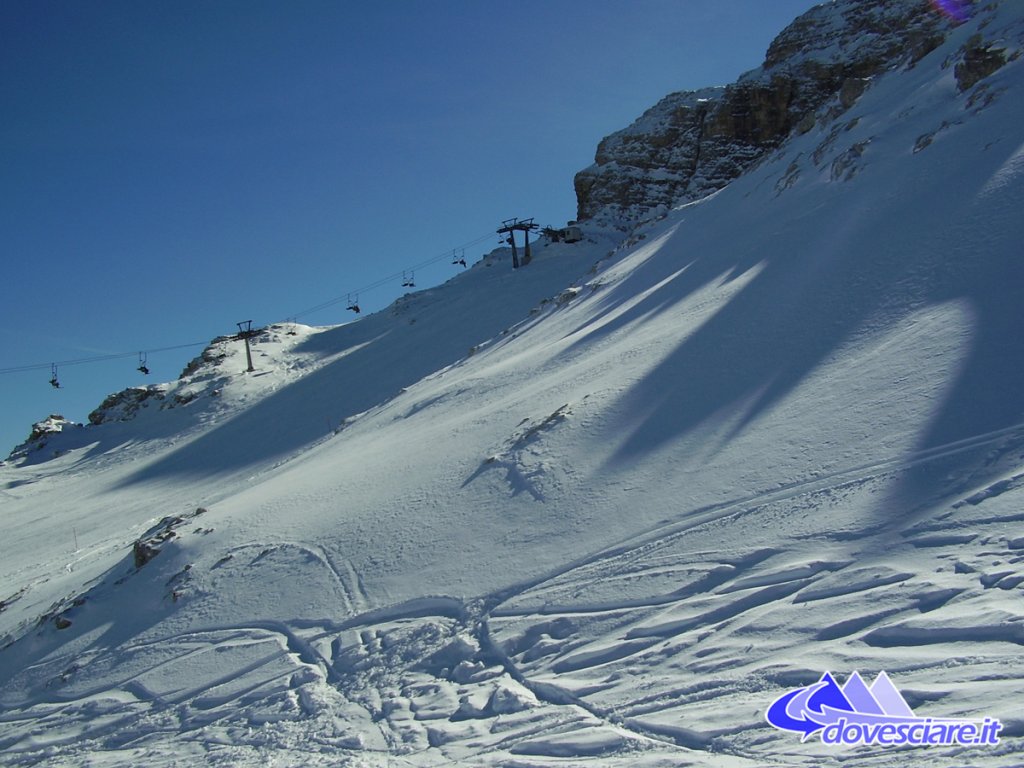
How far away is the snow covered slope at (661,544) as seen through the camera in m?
4.72

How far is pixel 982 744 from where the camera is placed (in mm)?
3426

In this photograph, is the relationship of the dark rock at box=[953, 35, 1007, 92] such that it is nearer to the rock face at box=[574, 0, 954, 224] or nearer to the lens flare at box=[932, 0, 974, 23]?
the lens flare at box=[932, 0, 974, 23]

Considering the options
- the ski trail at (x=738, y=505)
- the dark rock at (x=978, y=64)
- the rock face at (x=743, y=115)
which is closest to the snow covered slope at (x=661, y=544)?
the ski trail at (x=738, y=505)

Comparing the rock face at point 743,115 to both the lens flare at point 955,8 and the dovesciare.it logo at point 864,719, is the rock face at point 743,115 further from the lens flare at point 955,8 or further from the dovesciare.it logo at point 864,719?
the dovesciare.it logo at point 864,719

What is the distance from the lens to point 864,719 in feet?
13.0

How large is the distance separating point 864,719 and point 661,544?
9.01ft

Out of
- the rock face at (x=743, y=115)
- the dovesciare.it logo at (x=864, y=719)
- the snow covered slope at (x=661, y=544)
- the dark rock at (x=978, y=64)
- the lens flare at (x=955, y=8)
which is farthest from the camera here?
the rock face at (x=743, y=115)

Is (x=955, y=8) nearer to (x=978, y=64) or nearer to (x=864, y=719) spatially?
(x=978, y=64)

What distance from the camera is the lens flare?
21734 millimetres

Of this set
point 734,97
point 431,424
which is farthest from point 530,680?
point 734,97

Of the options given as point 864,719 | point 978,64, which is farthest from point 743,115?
point 864,719

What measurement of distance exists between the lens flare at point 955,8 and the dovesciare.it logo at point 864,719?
23.7 meters

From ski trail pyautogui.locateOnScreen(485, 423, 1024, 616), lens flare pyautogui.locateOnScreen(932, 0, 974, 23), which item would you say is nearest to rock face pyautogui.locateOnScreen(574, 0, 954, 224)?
lens flare pyautogui.locateOnScreen(932, 0, 974, 23)

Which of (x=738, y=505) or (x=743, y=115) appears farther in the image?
(x=743, y=115)
